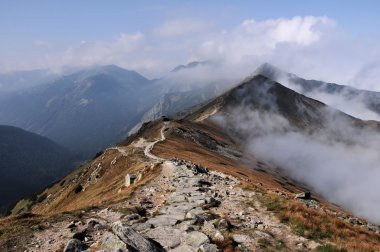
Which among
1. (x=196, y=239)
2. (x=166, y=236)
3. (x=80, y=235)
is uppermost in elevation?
(x=196, y=239)

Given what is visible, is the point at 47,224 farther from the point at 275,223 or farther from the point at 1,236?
the point at 275,223

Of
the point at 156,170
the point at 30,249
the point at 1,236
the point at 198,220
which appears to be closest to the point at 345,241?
the point at 198,220

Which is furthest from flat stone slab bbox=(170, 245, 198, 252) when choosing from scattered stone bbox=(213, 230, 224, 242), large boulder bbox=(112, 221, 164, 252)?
scattered stone bbox=(213, 230, 224, 242)

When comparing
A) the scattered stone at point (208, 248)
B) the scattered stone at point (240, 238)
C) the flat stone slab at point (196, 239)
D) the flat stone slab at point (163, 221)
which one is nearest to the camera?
the scattered stone at point (208, 248)

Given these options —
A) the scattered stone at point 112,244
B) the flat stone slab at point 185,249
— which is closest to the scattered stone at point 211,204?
the flat stone slab at point 185,249

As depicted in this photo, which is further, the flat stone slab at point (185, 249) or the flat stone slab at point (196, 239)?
the flat stone slab at point (196, 239)

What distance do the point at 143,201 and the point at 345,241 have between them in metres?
18.9

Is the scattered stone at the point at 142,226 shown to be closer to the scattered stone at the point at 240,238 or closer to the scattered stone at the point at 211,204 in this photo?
the scattered stone at the point at 240,238

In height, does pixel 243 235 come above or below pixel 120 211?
above

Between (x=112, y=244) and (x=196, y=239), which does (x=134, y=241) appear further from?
(x=196, y=239)

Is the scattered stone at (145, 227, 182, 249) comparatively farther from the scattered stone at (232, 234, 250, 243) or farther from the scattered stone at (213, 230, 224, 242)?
the scattered stone at (232, 234, 250, 243)

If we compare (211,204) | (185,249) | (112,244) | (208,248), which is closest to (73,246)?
(112,244)

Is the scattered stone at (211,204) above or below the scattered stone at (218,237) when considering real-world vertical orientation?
below

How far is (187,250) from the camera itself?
23.2 m
